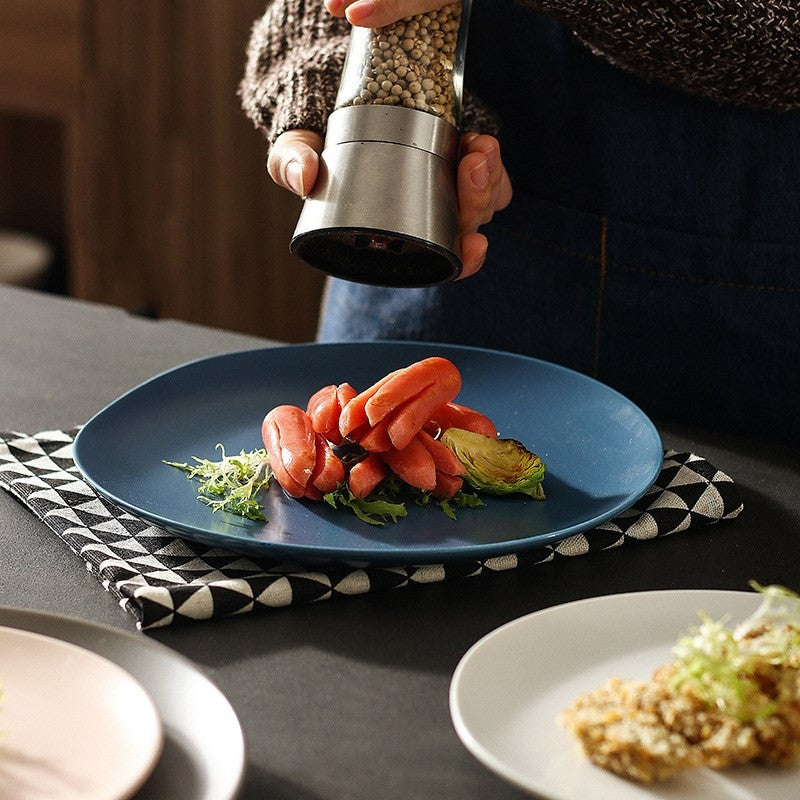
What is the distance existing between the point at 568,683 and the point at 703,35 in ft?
2.25

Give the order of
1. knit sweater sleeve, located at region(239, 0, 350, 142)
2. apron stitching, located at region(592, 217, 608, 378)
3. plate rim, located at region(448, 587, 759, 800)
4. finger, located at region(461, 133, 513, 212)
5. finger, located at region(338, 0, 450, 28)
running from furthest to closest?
apron stitching, located at region(592, 217, 608, 378) < knit sweater sleeve, located at region(239, 0, 350, 142) < finger, located at region(461, 133, 513, 212) < finger, located at region(338, 0, 450, 28) < plate rim, located at region(448, 587, 759, 800)

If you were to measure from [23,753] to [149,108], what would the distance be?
2.64 m

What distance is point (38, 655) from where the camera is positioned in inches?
26.0

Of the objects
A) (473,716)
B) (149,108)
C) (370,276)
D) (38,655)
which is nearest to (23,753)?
(38,655)

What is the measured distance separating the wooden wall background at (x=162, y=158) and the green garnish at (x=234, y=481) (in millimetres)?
2018

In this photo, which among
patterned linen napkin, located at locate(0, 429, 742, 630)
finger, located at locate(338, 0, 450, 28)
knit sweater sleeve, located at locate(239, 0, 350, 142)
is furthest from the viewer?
knit sweater sleeve, located at locate(239, 0, 350, 142)

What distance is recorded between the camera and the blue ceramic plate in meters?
0.84

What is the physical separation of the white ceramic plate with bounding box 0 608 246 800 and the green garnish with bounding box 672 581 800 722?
0.24 meters

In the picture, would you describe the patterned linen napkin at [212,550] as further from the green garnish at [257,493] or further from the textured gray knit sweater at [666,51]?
the textured gray knit sweater at [666,51]

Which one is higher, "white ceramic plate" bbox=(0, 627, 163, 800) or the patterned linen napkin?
"white ceramic plate" bbox=(0, 627, 163, 800)

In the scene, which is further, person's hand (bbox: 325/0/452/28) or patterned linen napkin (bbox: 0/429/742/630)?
person's hand (bbox: 325/0/452/28)

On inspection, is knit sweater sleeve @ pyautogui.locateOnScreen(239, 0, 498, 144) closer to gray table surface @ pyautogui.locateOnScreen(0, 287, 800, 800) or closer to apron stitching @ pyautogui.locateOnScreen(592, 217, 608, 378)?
apron stitching @ pyautogui.locateOnScreen(592, 217, 608, 378)

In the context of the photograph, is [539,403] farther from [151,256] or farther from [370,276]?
[151,256]

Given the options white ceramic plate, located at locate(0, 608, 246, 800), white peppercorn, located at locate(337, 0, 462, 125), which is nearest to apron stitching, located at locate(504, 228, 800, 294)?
white peppercorn, located at locate(337, 0, 462, 125)
